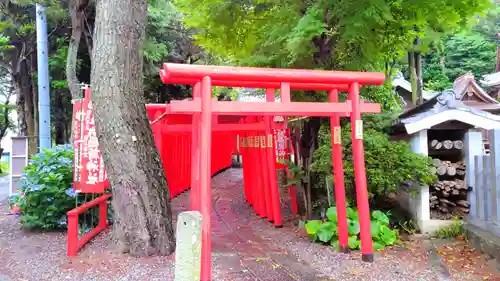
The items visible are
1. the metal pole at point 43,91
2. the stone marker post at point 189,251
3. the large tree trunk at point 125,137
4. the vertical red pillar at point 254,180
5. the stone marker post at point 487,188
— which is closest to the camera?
the stone marker post at point 189,251

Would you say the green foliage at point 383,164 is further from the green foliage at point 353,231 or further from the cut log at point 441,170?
the green foliage at point 353,231

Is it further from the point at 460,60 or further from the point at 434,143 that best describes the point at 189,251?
the point at 460,60

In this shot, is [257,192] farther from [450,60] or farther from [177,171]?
[450,60]

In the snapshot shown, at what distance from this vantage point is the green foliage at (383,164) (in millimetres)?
7031

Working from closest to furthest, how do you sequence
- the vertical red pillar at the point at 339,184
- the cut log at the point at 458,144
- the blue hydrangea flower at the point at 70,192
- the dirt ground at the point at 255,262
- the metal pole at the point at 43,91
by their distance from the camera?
1. the dirt ground at the point at 255,262
2. the vertical red pillar at the point at 339,184
3. the blue hydrangea flower at the point at 70,192
4. the cut log at the point at 458,144
5. the metal pole at the point at 43,91

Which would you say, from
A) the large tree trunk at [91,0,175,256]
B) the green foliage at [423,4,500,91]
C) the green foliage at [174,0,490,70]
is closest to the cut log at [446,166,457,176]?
the green foliage at [174,0,490,70]

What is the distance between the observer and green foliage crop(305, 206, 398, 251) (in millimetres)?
6621

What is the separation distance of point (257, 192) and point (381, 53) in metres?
4.63

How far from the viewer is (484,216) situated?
6.68 metres

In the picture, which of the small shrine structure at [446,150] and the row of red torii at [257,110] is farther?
the small shrine structure at [446,150]

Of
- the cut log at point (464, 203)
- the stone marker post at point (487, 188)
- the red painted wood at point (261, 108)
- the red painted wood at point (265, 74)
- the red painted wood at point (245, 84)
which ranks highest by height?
the red painted wood at point (265, 74)

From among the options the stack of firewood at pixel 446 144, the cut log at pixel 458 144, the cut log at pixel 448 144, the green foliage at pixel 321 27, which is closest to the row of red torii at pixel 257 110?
the green foliage at pixel 321 27

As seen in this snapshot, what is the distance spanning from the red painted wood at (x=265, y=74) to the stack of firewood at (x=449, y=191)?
2832 mm

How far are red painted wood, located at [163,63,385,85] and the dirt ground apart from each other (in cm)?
260
